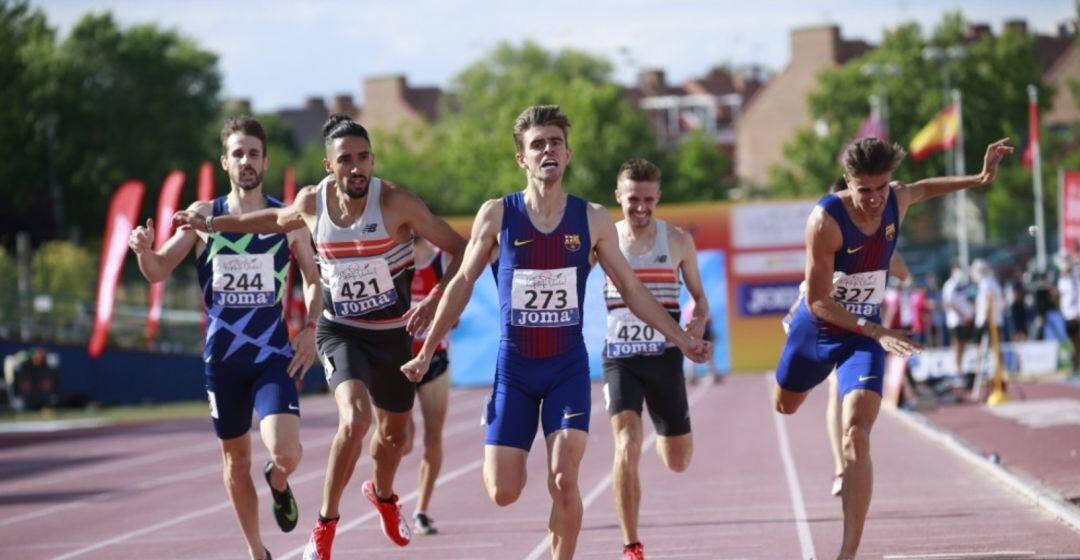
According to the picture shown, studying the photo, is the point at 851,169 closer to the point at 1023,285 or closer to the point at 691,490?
the point at 691,490

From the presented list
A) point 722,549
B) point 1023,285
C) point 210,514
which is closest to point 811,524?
point 722,549

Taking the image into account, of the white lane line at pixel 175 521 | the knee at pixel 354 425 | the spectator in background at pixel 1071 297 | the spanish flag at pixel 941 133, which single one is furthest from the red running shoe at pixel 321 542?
the spanish flag at pixel 941 133

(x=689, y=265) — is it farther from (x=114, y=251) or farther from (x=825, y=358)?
(x=114, y=251)

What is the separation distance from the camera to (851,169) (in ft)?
29.5

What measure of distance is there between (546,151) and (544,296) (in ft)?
2.27

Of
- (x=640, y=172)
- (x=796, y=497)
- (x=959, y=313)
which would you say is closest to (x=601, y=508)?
(x=796, y=497)

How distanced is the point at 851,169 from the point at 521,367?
2011 mm

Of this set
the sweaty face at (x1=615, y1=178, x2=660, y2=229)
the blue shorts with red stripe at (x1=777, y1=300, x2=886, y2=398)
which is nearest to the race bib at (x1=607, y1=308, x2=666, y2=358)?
the sweaty face at (x1=615, y1=178, x2=660, y2=229)

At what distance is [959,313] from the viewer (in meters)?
28.6

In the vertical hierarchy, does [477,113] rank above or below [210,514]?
above

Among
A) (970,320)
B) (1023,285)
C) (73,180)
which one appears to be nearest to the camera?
(970,320)

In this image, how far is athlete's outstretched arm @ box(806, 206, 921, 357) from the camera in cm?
912

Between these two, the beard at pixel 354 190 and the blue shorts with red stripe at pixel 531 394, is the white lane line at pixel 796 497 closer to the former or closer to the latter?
the blue shorts with red stripe at pixel 531 394

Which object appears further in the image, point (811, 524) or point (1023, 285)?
point (1023, 285)
